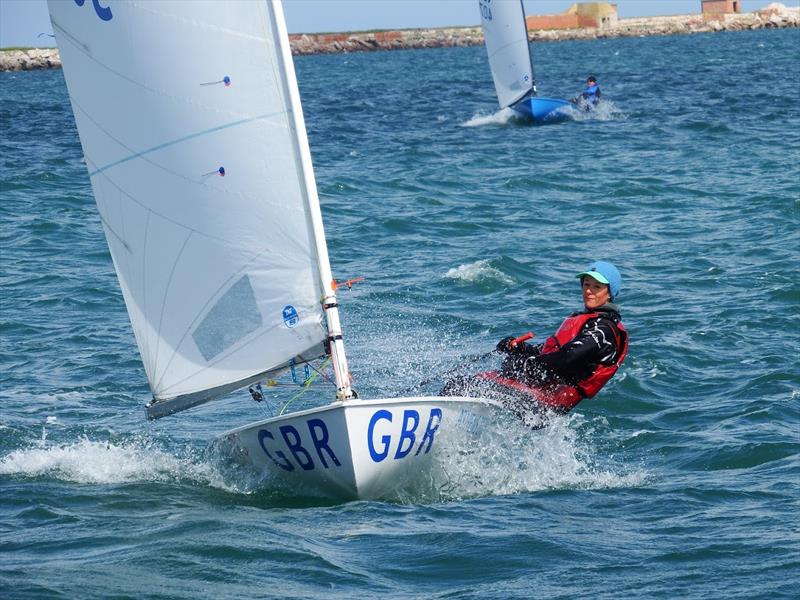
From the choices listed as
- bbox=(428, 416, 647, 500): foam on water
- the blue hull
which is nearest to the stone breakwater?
the blue hull

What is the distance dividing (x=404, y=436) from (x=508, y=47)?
1001 inches

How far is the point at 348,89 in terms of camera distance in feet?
150

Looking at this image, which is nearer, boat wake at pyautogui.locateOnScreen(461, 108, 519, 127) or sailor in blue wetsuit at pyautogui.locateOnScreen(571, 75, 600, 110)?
boat wake at pyautogui.locateOnScreen(461, 108, 519, 127)

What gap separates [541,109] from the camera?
3077 cm

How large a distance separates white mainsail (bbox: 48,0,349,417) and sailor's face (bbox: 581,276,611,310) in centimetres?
202

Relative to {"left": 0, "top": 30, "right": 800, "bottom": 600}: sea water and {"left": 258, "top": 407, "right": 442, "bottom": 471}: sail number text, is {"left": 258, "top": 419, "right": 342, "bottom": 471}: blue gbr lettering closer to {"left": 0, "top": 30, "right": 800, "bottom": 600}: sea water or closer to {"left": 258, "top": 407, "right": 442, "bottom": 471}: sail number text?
{"left": 258, "top": 407, "right": 442, "bottom": 471}: sail number text

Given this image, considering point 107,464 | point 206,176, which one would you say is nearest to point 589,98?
point 107,464

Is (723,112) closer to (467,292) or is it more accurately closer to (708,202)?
(708,202)

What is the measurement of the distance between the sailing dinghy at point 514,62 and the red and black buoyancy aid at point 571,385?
22.7 metres

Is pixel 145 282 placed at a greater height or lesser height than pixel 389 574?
greater

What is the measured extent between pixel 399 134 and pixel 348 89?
17.9 metres

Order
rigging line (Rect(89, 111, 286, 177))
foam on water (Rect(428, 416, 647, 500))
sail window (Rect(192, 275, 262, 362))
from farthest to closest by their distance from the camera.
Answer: foam on water (Rect(428, 416, 647, 500)) < sail window (Rect(192, 275, 262, 362)) < rigging line (Rect(89, 111, 286, 177))

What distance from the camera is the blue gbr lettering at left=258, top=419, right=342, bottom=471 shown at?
695 cm

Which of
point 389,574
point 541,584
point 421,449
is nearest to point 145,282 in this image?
point 421,449
